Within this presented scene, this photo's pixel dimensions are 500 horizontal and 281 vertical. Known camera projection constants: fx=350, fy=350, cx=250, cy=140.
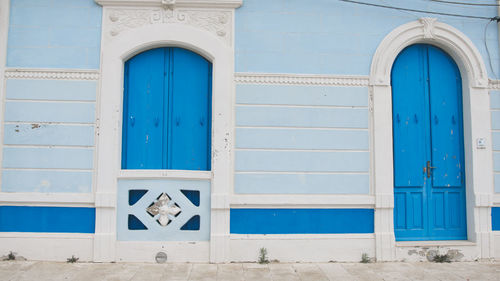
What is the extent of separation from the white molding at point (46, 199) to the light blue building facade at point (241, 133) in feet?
0.07

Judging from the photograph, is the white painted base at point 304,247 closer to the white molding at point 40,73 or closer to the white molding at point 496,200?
the white molding at point 496,200

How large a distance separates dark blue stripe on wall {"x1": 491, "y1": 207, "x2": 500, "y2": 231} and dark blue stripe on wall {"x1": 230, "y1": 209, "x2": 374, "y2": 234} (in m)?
1.95

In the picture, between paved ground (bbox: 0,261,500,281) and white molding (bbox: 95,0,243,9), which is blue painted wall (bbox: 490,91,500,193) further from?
white molding (bbox: 95,0,243,9)

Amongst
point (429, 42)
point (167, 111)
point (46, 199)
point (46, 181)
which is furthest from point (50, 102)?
point (429, 42)

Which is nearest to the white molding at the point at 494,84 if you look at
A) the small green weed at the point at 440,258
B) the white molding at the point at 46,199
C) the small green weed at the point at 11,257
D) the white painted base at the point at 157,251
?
the small green weed at the point at 440,258

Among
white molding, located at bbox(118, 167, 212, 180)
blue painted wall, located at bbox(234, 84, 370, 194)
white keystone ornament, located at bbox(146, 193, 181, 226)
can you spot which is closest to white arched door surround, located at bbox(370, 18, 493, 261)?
blue painted wall, located at bbox(234, 84, 370, 194)

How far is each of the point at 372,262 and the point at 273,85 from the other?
301cm

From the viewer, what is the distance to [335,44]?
5.44 metres

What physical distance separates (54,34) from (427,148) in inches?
237

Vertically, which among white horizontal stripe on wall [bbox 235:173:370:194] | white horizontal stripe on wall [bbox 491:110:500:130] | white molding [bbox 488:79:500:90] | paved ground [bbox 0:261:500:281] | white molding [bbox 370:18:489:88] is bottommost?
paved ground [bbox 0:261:500:281]

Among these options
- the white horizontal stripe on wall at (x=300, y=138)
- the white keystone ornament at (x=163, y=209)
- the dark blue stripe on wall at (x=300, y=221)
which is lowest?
the dark blue stripe on wall at (x=300, y=221)

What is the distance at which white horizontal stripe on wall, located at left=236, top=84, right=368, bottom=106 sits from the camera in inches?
209

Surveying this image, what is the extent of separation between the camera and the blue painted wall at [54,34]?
5.25m

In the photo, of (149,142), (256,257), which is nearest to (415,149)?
(256,257)
